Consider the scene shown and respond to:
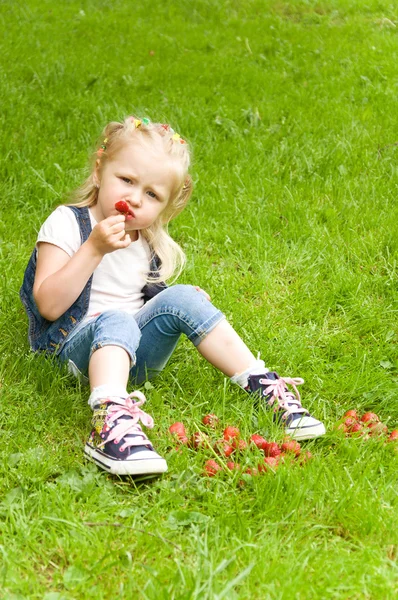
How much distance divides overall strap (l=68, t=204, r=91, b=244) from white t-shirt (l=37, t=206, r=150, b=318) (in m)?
0.01

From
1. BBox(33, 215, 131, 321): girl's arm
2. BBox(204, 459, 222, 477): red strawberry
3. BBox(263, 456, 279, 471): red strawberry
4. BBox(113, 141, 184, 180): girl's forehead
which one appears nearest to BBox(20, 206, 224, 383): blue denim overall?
BBox(33, 215, 131, 321): girl's arm

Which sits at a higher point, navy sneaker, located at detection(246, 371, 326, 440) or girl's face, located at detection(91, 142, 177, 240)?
girl's face, located at detection(91, 142, 177, 240)

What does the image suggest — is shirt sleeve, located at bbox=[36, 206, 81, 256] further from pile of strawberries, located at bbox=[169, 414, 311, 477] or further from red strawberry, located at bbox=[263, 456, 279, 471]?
red strawberry, located at bbox=[263, 456, 279, 471]

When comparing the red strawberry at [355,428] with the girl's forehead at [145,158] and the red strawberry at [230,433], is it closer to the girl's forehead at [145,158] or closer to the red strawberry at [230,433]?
the red strawberry at [230,433]

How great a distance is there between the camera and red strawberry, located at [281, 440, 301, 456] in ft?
8.62

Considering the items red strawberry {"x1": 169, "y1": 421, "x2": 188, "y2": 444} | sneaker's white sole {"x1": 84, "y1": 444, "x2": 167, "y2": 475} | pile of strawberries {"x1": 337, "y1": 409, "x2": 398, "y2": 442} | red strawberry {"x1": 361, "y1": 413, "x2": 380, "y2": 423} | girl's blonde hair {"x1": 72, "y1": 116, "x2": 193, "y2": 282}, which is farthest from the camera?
girl's blonde hair {"x1": 72, "y1": 116, "x2": 193, "y2": 282}

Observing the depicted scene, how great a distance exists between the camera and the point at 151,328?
9.92ft

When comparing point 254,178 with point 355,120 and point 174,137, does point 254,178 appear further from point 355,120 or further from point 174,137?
point 174,137

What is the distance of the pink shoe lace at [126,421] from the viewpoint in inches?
99.3

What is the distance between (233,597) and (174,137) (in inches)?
70.5

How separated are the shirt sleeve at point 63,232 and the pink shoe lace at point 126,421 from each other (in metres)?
0.64

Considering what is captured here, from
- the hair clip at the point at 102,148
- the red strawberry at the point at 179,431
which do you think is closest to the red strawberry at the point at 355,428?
the red strawberry at the point at 179,431

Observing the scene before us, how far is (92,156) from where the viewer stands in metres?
3.25

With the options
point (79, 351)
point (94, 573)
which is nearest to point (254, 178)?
point (79, 351)
